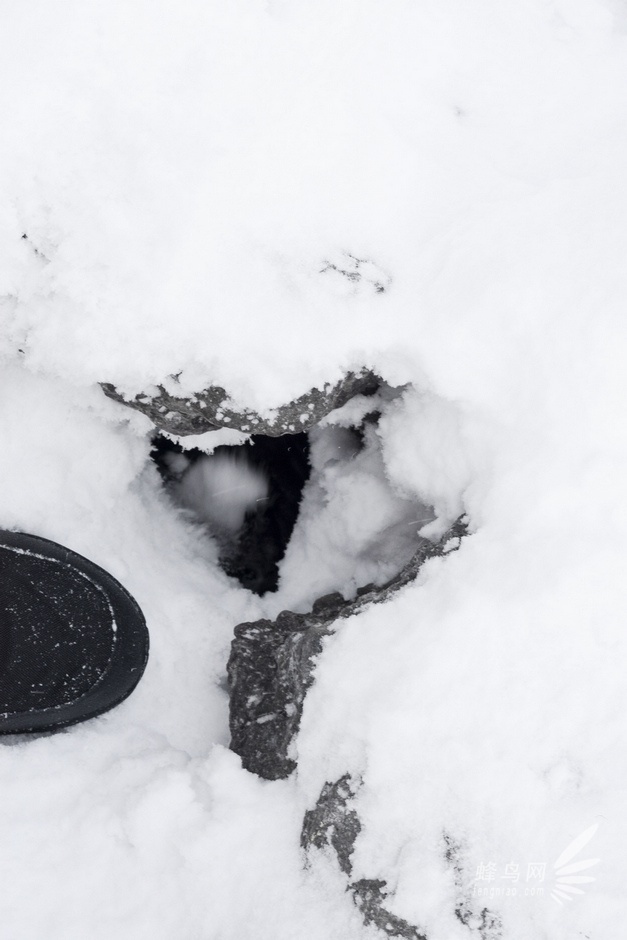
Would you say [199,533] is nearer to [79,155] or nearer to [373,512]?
[373,512]

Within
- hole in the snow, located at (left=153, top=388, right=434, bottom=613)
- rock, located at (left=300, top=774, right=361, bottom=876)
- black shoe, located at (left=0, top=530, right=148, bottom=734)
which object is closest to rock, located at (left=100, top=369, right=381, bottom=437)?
hole in the snow, located at (left=153, top=388, right=434, bottom=613)

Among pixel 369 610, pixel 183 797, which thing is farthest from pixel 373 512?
pixel 183 797

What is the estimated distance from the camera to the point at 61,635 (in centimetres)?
234

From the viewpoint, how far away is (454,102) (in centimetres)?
208

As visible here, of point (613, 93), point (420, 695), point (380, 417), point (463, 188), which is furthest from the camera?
point (380, 417)

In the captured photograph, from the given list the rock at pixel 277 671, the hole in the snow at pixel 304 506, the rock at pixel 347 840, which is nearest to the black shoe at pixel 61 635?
the rock at pixel 277 671

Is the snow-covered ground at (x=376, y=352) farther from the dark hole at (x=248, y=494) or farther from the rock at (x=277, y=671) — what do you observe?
the dark hole at (x=248, y=494)

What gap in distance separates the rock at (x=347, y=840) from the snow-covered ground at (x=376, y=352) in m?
0.04

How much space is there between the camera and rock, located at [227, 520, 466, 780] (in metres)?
2.03

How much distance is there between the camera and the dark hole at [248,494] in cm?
290

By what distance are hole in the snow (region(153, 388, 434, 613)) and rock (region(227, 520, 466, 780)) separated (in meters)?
0.24

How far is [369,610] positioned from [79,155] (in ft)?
4.82

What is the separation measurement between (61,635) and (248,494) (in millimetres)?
1003

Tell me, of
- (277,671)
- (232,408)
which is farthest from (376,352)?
(277,671)
